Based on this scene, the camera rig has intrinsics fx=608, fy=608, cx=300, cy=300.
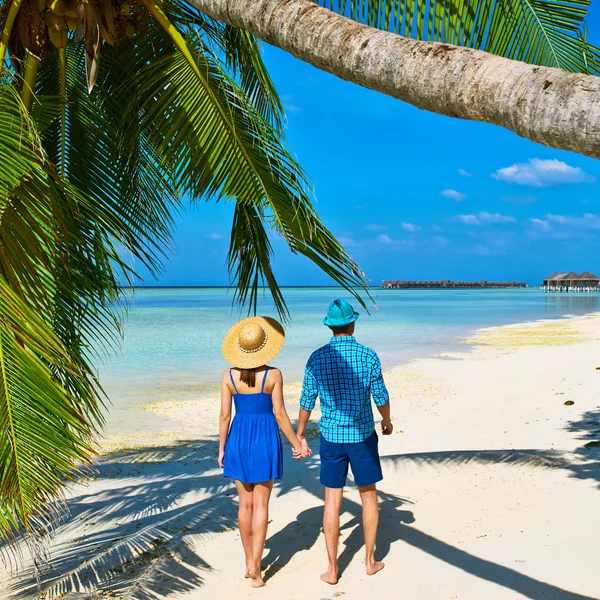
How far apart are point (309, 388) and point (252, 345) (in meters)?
0.44

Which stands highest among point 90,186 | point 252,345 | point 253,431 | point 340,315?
point 90,186

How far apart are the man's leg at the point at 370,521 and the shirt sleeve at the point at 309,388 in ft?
1.94

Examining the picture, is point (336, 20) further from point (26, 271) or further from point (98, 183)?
point (98, 183)

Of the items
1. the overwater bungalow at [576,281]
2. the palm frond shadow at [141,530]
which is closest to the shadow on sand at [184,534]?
the palm frond shadow at [141,530]

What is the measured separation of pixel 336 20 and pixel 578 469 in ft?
14.3

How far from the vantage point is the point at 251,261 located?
5.43 m

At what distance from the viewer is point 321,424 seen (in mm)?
3686

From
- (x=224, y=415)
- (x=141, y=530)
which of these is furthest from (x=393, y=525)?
(x=141, y=530)

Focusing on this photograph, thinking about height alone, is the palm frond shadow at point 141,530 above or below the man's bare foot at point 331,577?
below

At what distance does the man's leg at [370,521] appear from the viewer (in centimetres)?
365

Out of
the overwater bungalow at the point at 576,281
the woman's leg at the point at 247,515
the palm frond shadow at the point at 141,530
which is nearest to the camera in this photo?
the woman's leg at the point at 247,515

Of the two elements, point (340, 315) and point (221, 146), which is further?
point (221, 146)

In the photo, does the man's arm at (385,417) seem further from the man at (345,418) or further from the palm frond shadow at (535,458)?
the palm frond shadow at (535,458)

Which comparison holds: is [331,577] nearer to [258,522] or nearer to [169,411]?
A: [258,522]
